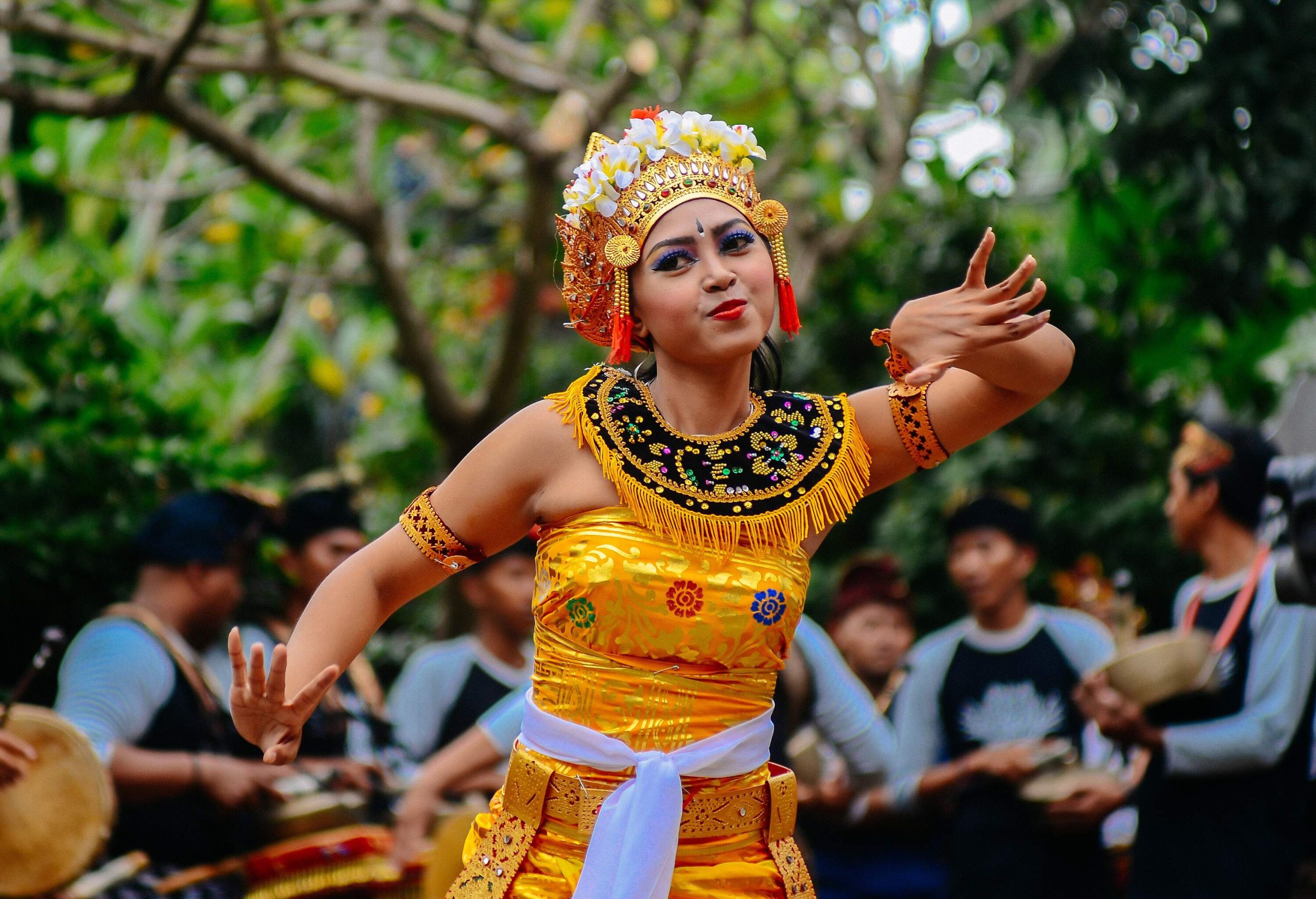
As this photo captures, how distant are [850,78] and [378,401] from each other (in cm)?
624

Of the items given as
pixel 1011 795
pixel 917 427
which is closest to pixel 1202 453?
pixel 1011 795

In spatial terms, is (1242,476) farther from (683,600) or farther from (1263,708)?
(683,600)

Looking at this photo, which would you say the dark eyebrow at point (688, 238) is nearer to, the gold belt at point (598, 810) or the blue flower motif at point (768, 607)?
the blue flower motif at point (768, 607)

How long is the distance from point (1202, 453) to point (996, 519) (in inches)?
34.2

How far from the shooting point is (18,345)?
5520mm

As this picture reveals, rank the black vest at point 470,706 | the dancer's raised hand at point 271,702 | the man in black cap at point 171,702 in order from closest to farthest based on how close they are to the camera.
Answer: the dancer's raised hand at point 271,702, the man in black cap at point 171,702, the black vest at point 470,706

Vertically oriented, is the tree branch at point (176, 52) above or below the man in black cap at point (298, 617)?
above

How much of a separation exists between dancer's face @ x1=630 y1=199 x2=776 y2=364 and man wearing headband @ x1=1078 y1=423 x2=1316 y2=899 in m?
2.66

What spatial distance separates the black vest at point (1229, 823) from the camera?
467 centimetres

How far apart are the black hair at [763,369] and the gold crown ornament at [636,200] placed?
6.1 inches

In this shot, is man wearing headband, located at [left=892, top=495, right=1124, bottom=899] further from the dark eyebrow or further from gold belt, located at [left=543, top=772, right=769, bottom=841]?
the dark eyebrow

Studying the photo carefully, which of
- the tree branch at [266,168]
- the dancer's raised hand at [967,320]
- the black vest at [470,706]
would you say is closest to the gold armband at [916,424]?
the dancer's raised hand at [967,320]

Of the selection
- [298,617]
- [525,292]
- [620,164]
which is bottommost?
[298,617]

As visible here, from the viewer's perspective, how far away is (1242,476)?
5.07 meters
